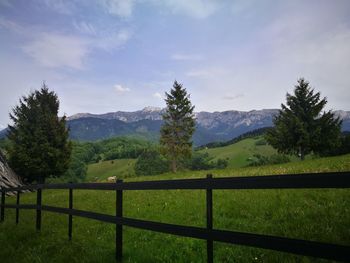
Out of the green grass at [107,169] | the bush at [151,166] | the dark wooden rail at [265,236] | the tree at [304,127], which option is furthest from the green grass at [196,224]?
the green grass at [107,169]

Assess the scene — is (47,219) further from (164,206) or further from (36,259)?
(36,259)

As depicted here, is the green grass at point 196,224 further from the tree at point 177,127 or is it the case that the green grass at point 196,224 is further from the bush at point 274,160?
the bush at point 274,160

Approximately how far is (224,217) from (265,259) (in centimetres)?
522

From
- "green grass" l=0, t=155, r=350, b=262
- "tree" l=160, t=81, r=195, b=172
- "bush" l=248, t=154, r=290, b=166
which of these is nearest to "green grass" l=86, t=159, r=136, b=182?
"bush" l=248, t=154, r=290, b=166

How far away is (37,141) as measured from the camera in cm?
4303

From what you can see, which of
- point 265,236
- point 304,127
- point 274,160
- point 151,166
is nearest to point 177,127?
point 304,127

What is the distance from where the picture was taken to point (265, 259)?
723 centimetres

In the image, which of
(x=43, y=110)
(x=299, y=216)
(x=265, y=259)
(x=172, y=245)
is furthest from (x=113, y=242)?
(x=43, y=110)

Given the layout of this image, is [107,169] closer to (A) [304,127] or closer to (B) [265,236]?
(A) [304,127]

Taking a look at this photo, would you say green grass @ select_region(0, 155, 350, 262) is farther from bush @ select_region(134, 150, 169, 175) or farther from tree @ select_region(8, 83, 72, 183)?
bush @ select_region(134, 150, 169, 175)

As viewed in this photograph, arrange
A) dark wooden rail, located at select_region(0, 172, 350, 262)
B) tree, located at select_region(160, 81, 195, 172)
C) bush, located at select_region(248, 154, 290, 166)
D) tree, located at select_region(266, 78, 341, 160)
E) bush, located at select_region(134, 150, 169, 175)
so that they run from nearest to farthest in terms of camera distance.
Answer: dark wooden rail, located at select_region(0, 172, 350, 262)
tree, located at select_region(266, 78, 341, 160)
tree, located at select_region(160, 81, 195, 172)
bush, located at select_region(248, 154, 290, 166)
bush, located at select_region(134, 150, 169, 175)

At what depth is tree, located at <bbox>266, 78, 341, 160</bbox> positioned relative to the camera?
1967 inches

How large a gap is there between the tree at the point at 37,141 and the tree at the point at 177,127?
63.6 ft

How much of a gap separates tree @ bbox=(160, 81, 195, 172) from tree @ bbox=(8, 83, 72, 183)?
1939 centimetres
